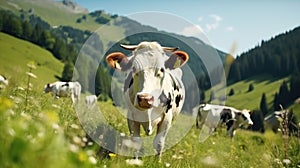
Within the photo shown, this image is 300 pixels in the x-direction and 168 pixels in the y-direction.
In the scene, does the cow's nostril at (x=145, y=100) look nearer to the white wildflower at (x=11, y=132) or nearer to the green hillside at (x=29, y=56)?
the white wildflower at (x=11, y=132)

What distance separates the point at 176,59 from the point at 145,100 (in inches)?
73.6

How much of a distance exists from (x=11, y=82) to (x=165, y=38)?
12.1ft

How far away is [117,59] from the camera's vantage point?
8.16 metres

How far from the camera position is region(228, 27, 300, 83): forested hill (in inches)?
6161

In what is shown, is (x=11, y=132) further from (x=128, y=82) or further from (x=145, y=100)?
(x=128, y=82)

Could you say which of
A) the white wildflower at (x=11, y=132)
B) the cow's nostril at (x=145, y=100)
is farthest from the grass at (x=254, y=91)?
the white wildflower at (x=11, y=132)

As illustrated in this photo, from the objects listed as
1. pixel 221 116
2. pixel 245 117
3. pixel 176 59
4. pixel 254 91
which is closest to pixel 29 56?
pixel 254 91

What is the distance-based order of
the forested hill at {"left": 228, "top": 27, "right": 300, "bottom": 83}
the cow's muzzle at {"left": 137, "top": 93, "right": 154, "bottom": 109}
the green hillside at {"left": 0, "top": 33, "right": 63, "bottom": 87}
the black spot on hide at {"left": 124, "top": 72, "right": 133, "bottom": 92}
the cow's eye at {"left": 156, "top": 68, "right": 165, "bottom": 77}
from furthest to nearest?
the forested hill at {"left": 228, "top": 27, "right": 300, "bottom": 83} → the green hillside at {"left": 0, "top": 33, "right": 63, "bottom": 87} → the black spot on hide at {"left": 124, "top": 72, "right": 133, "bottom": 92} → the cow's eye at {"left": 156, "top": 68, "right": 165, "bottom": 77} → the cow's muzzle at {"left": 137, "top": 93, "right": 154, "bottom": 109}

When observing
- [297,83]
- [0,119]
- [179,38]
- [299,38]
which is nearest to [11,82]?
[179,38]

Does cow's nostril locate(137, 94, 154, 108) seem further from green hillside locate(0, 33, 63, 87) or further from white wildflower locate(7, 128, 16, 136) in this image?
green hillside locate(0, 33, 63, 87)

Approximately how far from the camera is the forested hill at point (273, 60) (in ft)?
513

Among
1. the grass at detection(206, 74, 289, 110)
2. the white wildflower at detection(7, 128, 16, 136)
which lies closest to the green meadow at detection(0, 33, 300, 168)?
the white wildflower at detection(7, 128, 16, 136)

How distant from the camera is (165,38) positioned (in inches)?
382

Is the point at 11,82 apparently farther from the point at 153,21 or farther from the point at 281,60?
the point at 281,60
